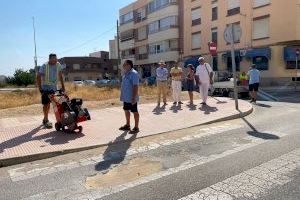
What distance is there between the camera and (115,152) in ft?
22.5

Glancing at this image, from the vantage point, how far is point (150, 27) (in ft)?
162

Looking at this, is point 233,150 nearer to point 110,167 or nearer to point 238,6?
point 110,167

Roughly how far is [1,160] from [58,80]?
10.9ft

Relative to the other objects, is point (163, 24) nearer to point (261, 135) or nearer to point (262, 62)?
point (262, 62)

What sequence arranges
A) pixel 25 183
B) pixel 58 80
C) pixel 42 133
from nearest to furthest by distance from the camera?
1. pixel 25 183
2. pixel 42 133
3. pixel 58 80

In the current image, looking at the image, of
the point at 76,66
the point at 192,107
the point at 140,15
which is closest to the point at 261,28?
the point at 192,107

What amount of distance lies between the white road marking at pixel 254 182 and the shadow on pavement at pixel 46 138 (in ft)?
12.5

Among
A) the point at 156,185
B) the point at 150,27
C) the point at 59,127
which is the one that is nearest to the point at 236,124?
the point at 59,127

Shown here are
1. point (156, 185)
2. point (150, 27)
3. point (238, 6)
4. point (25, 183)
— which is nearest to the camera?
point (156, 185)

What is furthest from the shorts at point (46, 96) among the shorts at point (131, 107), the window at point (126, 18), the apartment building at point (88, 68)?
the apartment building at point (88, 68)

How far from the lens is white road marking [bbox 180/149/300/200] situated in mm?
4492

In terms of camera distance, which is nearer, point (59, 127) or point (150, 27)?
point (59, 127)

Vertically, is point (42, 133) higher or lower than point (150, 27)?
lower

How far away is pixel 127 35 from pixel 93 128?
164 feet
